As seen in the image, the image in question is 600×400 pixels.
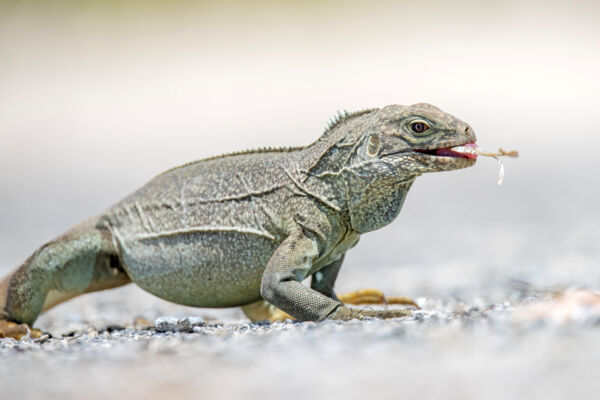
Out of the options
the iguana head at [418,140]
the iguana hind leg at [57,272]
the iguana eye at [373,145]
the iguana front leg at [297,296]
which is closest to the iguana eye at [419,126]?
the iguana head at [418,140]

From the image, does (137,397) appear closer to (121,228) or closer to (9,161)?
(121,228)

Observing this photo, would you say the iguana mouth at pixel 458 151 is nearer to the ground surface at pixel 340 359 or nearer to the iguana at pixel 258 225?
the iguana at pixel 258 225

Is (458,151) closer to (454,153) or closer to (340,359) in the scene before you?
(454,153)

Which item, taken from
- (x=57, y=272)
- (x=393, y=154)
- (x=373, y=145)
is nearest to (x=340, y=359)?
(x=393, y=154)

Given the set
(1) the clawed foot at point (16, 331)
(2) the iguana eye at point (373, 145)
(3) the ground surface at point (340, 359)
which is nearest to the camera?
(3) the ground surface at point (340, 359)

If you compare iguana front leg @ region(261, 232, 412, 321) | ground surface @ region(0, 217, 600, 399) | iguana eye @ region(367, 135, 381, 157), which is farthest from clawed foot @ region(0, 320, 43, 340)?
iguana eye @ region(367, 135, 381, 157)

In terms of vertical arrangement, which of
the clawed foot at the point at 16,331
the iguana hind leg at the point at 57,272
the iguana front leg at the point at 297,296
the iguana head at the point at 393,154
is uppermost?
the iguana head at the point at 393,154

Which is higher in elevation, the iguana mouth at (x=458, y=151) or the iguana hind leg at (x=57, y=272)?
the iguana mouth at (x=458, y=151)

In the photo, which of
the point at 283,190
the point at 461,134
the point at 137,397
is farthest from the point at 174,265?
the point at 137,397
